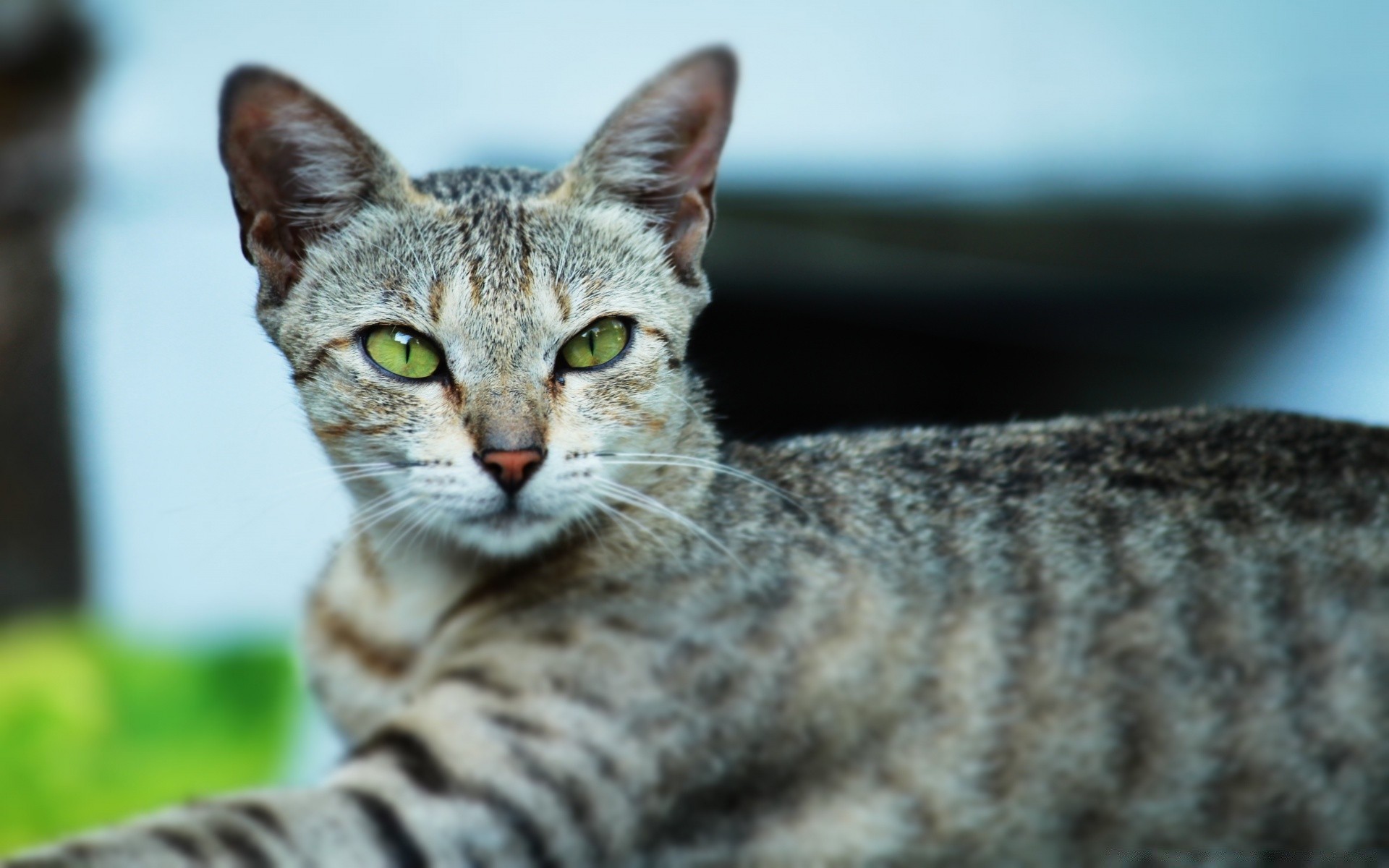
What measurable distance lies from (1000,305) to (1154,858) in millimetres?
1659

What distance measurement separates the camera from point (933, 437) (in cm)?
168

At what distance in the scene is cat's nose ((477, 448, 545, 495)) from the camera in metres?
1.25

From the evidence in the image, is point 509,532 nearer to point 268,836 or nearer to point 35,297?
point 268,836

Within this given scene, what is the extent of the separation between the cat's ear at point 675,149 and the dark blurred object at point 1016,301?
1205 mm

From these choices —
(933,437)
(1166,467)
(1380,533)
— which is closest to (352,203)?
(933,437)

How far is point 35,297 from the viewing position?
3.09 meters

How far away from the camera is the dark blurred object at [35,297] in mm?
3080

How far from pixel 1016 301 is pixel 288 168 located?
191cm

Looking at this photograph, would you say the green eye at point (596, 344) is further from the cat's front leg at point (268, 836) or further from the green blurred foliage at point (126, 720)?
the green blurred foliage at point (126, 720)

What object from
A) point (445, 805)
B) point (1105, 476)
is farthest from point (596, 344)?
point (1105, 476)

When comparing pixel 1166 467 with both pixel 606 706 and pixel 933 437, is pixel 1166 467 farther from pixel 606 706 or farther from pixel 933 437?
pixel 606 706

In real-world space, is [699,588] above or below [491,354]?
below

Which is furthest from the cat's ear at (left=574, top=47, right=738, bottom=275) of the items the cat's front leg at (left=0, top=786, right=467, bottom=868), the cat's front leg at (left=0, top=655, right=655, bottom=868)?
the cat's front leg at (left=0, top=786, right=467, bottom=868)

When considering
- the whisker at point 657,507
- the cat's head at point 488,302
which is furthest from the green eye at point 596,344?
the whisker at point 657,507
